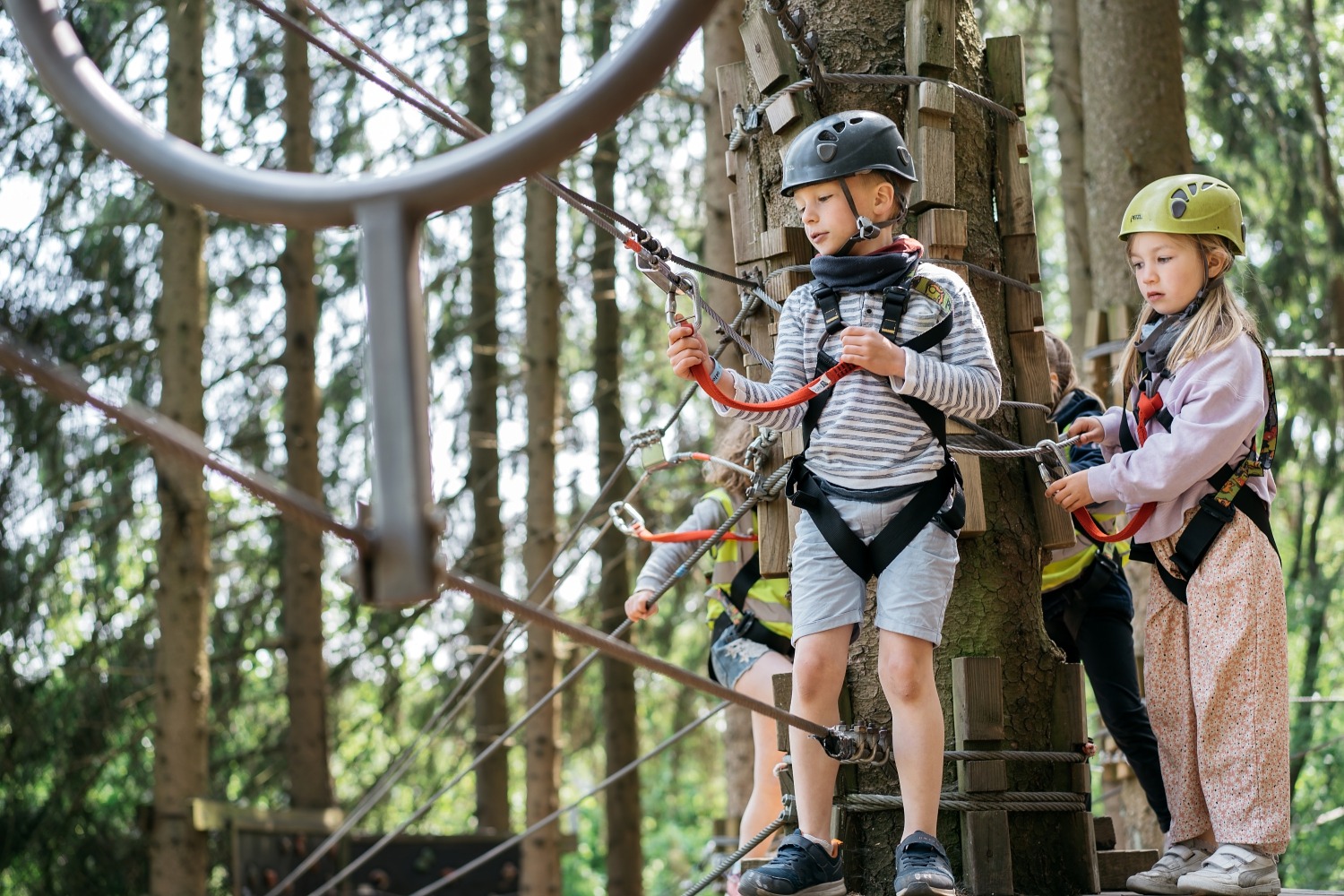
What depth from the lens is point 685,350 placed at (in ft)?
9.60

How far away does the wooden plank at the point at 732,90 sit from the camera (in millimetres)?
3910

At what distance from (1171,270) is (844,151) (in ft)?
3.34

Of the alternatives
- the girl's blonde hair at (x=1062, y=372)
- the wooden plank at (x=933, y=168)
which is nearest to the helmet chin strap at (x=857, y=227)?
the wooden plank at (x=933, y=168)

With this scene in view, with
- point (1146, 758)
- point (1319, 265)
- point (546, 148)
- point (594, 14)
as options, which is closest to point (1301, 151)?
point (1319, 265)

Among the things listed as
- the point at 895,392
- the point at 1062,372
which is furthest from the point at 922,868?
the point at 1062,372

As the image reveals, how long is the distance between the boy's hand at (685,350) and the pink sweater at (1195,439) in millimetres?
1078

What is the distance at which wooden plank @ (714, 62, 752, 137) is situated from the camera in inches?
154

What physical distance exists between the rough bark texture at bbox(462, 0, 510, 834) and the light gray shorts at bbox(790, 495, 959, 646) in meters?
7.51

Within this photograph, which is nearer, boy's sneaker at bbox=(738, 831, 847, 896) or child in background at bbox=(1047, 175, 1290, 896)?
boy's sneaker at bbox=(738, 831, 847, 896)

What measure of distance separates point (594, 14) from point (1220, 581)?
29.1ft

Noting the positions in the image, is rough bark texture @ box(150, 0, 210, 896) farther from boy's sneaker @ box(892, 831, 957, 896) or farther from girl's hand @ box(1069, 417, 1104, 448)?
boy's sneaker @ box(892, 831, 957, 896)

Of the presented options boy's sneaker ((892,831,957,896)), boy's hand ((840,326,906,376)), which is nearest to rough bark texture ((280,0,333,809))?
boy's hand ((840,326,906,376))

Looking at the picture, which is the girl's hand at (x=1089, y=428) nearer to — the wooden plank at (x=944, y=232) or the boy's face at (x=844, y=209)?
the wooden plank at (x=944, y=232)

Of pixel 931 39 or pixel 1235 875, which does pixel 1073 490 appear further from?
pixel 931 39
